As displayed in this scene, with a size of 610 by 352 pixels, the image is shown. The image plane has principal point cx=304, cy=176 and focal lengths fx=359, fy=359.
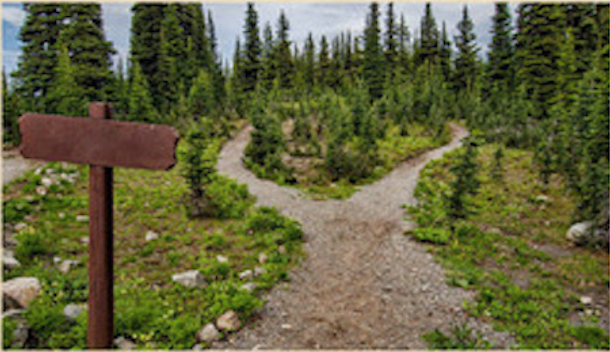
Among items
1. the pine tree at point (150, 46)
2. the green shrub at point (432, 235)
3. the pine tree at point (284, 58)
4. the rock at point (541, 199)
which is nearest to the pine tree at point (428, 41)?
the pine tree at point (284, 58)

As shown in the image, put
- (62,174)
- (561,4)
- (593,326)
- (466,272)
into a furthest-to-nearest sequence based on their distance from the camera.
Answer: (561,4), (62,174), (466,272), (593,326)

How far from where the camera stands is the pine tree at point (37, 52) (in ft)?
81.1

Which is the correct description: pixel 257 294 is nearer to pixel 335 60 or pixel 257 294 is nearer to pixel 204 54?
pixel 204 54

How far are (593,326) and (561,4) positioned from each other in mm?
32221

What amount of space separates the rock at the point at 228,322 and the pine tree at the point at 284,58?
37.8 m

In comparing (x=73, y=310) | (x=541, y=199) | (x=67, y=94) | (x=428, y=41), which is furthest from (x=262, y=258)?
(x=428, y=41)

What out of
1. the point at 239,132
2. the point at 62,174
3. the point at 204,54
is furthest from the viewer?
the point at 204,54

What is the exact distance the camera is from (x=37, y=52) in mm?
25172

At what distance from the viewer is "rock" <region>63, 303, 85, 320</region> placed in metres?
5.70

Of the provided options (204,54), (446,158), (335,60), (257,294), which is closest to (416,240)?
(257,294)

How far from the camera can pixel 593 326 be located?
6.58 m

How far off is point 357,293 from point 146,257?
5.10 metres

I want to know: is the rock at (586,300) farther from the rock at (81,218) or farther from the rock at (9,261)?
the rock at (81,218)

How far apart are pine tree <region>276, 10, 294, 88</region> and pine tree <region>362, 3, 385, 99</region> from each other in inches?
348
